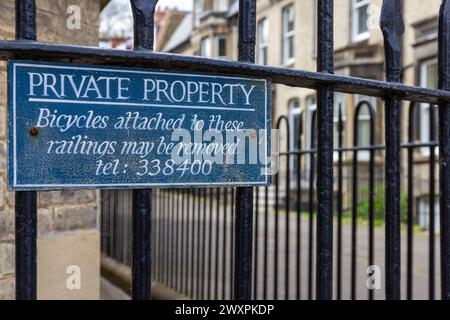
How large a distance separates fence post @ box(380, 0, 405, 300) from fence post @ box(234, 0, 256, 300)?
14.9 inches

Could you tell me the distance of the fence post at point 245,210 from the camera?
1.35 meters

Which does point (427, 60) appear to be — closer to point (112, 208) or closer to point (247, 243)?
point (112, 208)

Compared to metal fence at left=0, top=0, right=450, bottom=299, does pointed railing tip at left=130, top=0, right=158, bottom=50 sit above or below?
above

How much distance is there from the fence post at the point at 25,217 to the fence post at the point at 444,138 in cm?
108

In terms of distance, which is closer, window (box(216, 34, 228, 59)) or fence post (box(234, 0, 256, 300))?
fence post (box(234, 0, 256, 300))

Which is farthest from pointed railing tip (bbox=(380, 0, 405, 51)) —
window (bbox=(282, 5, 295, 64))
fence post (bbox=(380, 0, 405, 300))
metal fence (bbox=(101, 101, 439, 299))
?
window (bbox=(282, 5, 295, 64))

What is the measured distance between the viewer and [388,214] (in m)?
1.57

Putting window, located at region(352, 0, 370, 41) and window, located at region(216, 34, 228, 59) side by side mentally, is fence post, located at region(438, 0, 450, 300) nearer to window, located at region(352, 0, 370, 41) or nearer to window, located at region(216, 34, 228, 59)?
window, located at region(352, 0, 370, 41)

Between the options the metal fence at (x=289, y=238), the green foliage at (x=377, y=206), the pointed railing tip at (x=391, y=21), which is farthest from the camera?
the green foliage at (x=377, y=206)

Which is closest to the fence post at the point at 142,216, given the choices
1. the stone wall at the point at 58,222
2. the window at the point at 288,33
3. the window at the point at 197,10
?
the stone wall at the point at 58,222

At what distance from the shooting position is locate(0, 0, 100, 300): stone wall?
2.63m

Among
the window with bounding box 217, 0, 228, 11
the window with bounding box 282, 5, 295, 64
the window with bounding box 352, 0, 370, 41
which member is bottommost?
the window with bounding box 352, 0, 370, 41

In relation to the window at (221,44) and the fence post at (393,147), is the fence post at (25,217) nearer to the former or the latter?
the fence post at (393,147)

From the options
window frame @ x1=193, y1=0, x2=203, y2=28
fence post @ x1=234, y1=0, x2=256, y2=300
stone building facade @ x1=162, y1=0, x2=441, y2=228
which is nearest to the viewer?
fence post @ x1=234, y1=0, x2=256, y2=300
